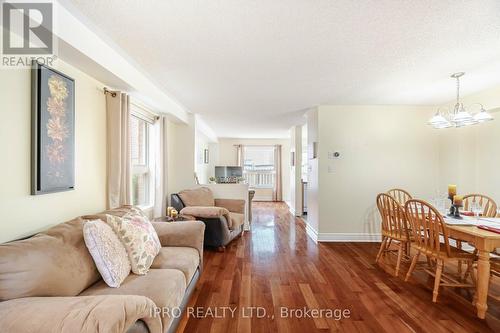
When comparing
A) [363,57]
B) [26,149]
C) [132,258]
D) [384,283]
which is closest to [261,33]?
[363,57]

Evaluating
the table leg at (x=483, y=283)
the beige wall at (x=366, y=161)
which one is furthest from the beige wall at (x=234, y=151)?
the table leg at (x=483, y=283)

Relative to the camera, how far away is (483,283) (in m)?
2.05

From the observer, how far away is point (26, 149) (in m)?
1.60

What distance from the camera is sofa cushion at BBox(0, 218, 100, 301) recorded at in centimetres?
118

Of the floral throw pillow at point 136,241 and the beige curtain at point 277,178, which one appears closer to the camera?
the floral throw pillow at point 136,241

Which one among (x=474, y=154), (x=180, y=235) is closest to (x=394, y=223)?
(x=474, y=154)

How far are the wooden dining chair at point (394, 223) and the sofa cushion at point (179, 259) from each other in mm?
2355

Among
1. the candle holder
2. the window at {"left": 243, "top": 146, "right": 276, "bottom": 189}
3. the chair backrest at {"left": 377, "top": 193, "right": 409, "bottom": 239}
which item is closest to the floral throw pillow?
the chair backrest at {"left": 377, "top": 193, "right": 409, "bottom": 239}

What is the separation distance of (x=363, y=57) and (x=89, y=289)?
2914mm

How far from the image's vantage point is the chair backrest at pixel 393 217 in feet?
9.37

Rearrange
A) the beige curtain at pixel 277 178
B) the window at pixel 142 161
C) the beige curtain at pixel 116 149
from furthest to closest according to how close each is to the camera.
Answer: the beige curtain at pixel 277 178 → the window at pixel 142 161 → the beige curtain at pixel 116 149

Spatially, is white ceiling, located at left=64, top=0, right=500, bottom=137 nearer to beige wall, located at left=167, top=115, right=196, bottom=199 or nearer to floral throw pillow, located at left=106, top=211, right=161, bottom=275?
beige wall, located at left=167, top=115, right=196, bottom=199

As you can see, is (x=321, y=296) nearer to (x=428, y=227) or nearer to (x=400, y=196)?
(x=428, y=227)

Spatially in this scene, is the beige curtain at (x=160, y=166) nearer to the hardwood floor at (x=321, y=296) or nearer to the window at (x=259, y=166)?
the hardwood floor at (x=321, y=296)
